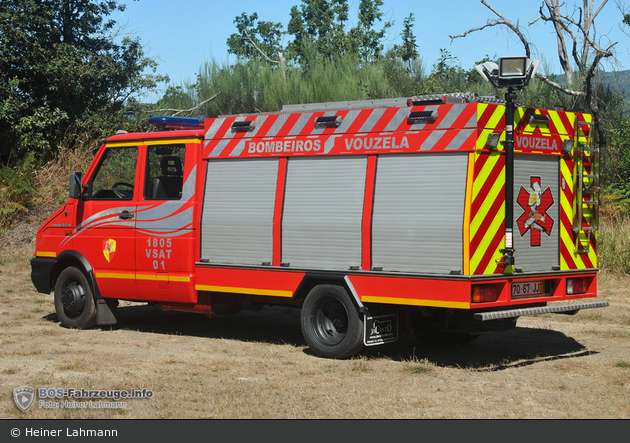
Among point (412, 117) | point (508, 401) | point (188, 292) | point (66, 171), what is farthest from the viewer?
point (66, 171)

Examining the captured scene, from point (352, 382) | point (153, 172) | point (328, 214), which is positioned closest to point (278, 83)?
point (153, 172)

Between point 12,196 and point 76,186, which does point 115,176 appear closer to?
point 76,186

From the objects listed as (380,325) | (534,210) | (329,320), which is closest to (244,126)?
(329,320)

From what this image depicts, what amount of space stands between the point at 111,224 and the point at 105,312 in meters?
1.31

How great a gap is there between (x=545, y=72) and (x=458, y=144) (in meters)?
18.4

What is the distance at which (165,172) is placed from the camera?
1002 centimetres

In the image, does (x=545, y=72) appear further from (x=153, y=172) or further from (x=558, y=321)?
(x=153, y=172)

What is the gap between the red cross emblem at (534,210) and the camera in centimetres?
811

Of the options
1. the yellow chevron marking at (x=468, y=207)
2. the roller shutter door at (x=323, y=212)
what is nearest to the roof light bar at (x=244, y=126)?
the roller shutter door at (x=323, y=212)

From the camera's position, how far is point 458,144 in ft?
25.2

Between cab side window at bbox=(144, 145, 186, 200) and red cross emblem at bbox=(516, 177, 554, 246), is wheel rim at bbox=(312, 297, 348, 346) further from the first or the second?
cab side window at bbox=(144, 145, 186, 200)

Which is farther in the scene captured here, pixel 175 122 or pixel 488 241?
pixel 175 122

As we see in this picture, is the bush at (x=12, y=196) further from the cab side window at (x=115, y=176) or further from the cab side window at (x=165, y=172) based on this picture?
the cab side window at (x=165, y=172)

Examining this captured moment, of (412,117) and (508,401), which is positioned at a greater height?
(412,117)
